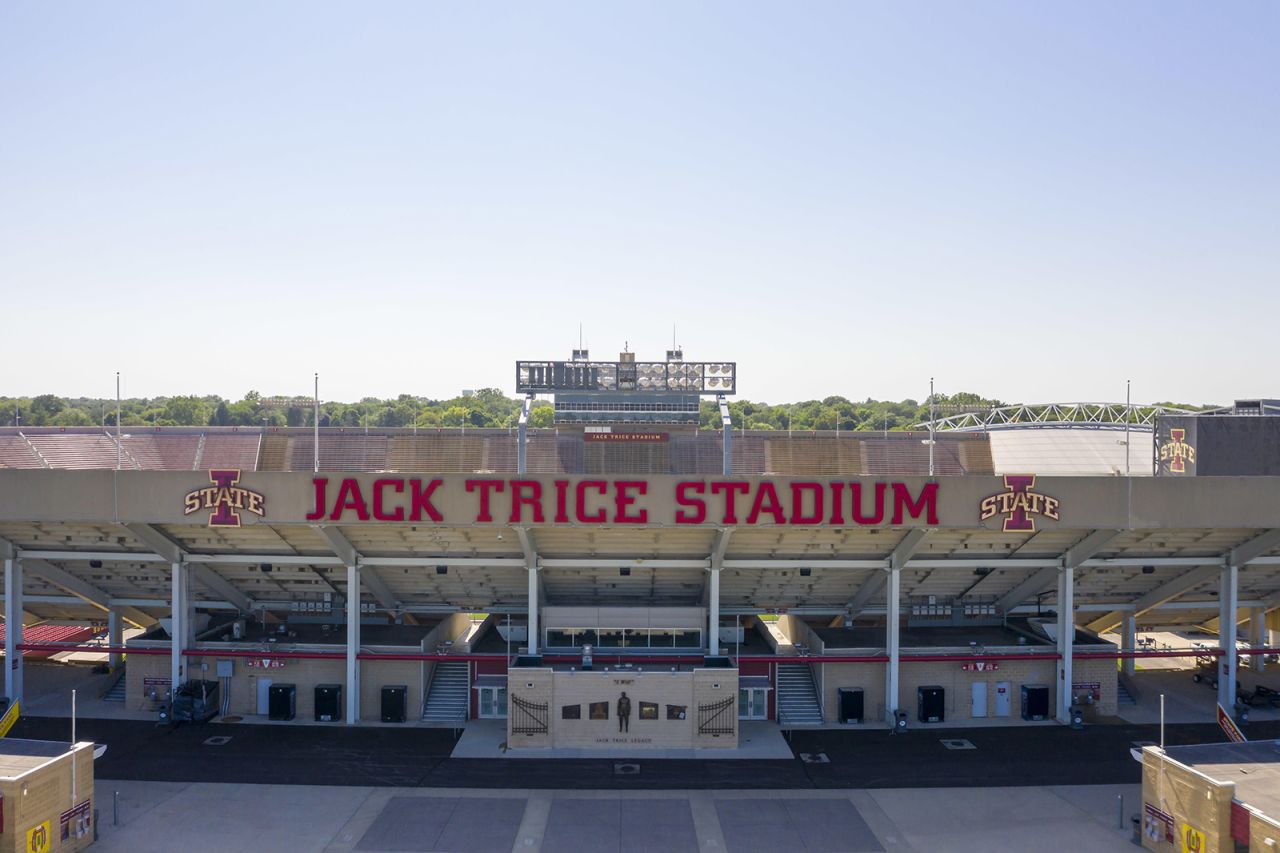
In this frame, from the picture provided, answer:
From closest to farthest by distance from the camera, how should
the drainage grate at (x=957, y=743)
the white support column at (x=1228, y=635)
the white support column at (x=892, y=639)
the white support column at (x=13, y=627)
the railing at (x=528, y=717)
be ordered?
the railing at (x=528, y=717)
the drainage grate at (x=957, y=743)
the white support column at (x=892, y=639)
the white support column at (x=13, y=627)
the white support column at (x=1228, y=635)

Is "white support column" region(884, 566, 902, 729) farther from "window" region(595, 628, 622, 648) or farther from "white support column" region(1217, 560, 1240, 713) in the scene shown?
"white support column" region(1217, 560, 1240, 713)

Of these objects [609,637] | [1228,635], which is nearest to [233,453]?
[609,637]

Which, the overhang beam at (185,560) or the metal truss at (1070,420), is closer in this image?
the overhang beam at (185,560)

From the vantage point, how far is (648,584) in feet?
144

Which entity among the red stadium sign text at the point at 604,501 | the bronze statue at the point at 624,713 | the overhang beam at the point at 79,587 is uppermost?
the red stadium sign text at the point at 604,501

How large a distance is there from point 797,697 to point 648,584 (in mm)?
9334

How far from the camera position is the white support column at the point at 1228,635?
41.9 meters

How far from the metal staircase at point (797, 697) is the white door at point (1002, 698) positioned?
29.3 feet

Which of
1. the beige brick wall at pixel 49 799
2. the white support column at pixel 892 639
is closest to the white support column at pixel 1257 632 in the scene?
the white support column at pixel 892 639

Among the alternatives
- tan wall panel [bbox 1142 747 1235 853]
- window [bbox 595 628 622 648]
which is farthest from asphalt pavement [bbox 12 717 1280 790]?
window [bbox 595 628 622 648]

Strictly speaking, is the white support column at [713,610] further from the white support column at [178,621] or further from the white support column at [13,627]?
the white support column at [13,627]

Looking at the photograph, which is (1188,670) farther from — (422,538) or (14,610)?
(14,610)

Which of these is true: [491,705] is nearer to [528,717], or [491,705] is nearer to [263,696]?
[528,717]

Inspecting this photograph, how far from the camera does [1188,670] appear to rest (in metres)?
50.6
